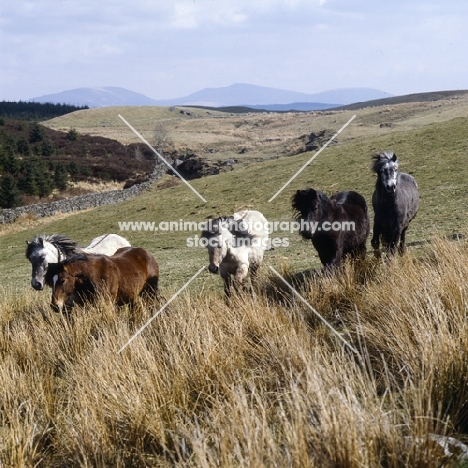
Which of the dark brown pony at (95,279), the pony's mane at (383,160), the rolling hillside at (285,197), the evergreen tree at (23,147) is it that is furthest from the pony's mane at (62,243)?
the evergreen tree at (23,147)

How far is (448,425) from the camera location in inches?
126

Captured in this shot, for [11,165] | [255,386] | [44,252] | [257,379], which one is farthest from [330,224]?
[11,165]

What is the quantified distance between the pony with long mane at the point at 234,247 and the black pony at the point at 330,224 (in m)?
1.00

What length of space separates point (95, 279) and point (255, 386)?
4.38 metres

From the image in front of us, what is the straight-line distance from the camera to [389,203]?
9.38 meters

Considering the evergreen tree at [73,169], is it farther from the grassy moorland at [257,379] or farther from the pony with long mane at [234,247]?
the pony with long mane at [234,247]

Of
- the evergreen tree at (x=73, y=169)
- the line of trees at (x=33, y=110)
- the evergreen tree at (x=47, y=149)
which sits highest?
the line of trees at (x=33, y=110)

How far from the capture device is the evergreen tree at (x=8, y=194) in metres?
47.2

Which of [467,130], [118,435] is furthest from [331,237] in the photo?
[467,130]

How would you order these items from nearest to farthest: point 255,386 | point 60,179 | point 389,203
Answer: point 255,386 → point 389,203 → point 60,179

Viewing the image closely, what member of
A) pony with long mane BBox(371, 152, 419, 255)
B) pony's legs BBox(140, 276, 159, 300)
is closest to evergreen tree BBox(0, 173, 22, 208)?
pony's legs BBox(140, 276, 159, 300)

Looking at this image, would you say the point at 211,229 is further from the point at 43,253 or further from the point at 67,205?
the point at 67,205

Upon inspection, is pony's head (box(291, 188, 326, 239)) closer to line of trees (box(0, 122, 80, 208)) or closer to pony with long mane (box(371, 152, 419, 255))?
pony with long mane (box(371, 152, 419, 255))

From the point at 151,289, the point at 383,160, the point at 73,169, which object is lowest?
the point at 151,289
